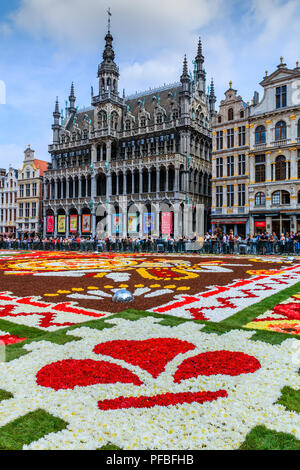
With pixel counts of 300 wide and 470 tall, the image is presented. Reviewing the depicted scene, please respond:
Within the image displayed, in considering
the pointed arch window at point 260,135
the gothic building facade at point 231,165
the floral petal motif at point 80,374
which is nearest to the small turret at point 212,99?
the gothic building facade at point 231,165

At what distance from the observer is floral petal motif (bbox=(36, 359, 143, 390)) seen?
2.93m

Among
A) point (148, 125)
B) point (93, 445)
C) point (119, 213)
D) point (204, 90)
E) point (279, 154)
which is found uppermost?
point (204, 90)

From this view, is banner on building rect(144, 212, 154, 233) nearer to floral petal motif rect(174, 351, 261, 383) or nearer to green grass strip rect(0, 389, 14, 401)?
floral petal motif rect(174, 351, 261, 383)

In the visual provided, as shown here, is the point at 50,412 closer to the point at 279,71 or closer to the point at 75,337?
the point at 75,337

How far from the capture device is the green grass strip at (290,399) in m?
2.57

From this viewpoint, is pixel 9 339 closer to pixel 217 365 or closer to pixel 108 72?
pixel 217 365

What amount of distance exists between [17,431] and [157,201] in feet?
122

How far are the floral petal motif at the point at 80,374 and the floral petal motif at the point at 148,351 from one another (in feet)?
0.69

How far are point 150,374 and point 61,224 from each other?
46379 millimetres

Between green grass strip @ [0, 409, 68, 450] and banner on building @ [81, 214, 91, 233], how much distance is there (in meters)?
42.7

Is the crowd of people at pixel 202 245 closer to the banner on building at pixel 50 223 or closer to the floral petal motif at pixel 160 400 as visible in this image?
the floral petal motif at pixel 160 400

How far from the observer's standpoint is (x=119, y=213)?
42406 millimetres

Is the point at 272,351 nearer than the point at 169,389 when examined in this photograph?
No

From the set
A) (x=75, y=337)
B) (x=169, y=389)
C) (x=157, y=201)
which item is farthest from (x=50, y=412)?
(x=157, y=201)
